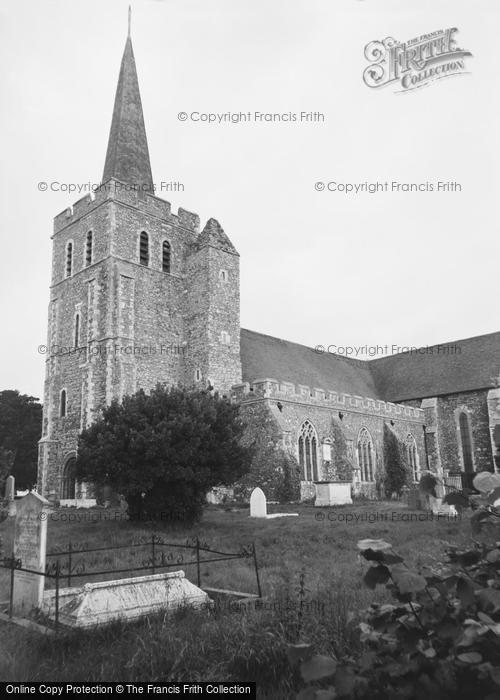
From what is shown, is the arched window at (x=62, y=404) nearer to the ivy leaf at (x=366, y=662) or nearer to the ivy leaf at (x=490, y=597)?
the ivy leaf at (x=366, y=662)

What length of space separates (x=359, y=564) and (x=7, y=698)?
671cm

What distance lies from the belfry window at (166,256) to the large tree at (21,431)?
2012cm

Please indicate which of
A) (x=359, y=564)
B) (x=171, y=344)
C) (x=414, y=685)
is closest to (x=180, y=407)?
(x=359, y=564)

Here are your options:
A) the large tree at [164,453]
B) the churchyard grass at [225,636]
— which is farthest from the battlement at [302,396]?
the churchyard grass at [225,636]

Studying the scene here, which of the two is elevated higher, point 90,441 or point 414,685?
point 90,441

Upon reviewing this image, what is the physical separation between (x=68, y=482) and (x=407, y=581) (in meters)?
26.6

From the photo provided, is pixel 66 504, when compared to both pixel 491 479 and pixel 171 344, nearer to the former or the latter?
pixel 171 344

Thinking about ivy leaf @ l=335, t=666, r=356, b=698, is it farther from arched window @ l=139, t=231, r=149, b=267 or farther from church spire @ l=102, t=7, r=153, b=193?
church spire @ l=102, t=7, r=153, b=193

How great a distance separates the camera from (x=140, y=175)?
31.3 m

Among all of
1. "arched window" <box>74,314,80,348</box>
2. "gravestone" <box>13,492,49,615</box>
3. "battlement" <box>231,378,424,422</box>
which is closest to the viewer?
"gravestone" <box>13,492,49,615</box>

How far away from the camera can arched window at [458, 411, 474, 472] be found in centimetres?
3300

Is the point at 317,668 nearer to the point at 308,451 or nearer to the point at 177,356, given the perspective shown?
the point at 308,451

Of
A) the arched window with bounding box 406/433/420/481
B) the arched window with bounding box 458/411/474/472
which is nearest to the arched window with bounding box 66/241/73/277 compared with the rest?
the arched window with bounding box 406/433/420/481

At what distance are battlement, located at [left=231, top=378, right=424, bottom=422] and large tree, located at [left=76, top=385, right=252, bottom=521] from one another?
738cm
